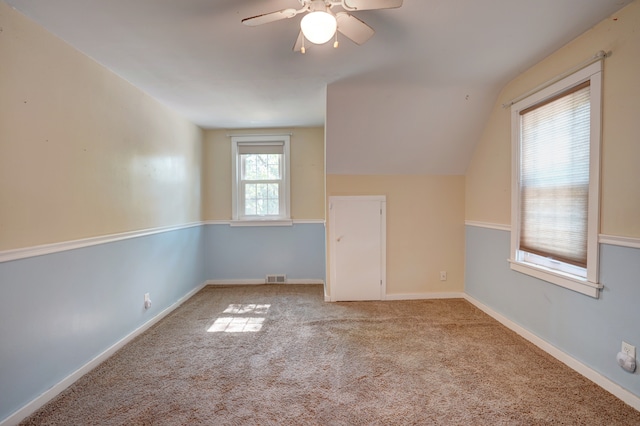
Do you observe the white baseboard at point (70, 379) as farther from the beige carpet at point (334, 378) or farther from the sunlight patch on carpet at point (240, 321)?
the sunlight patch on carpet at point (240, 321)

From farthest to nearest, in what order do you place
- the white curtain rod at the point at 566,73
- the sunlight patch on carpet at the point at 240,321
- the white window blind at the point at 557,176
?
1. the sunlight patch on carpet at the point at 240,321
2. the white window blind at the point at 557,176
3. the white curtain rod at the point at 566,73

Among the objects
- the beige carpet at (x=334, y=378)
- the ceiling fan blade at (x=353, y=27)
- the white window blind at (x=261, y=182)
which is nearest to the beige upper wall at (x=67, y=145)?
the beige carpet at (x=334, y=378)

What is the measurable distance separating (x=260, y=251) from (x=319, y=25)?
3.37 m

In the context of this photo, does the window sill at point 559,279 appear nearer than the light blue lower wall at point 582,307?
A: No

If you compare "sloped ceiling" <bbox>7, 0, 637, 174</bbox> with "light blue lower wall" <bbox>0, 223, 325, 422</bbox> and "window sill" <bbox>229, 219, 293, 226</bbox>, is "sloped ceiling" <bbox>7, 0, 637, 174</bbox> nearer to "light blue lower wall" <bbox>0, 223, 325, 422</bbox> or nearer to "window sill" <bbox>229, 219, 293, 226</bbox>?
"window sill" <bbox>229, 219, 293, 226</bbox>

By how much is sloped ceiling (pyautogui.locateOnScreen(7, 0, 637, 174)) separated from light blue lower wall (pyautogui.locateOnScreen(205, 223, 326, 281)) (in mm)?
1466

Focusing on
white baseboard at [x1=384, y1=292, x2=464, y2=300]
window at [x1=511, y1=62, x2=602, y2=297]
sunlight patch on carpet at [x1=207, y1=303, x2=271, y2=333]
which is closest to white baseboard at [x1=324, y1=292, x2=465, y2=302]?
white baseboard at [x1=384, y1=292, x2=464, y2=300]

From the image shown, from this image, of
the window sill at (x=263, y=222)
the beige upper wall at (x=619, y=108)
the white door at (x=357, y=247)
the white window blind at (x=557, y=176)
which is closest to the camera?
the beige upper wall at (x=619, y=108)

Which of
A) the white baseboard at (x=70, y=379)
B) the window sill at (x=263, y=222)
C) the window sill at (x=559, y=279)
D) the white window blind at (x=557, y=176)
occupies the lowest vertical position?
the white baseboard at (x=70, y=379)

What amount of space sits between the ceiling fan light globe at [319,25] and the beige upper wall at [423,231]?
219cm

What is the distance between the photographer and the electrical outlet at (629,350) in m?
1.68

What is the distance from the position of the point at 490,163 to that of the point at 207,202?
3747 millimetres

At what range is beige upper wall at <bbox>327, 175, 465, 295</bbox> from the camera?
11.5ft

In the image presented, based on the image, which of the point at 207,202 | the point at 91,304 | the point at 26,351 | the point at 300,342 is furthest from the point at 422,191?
the point at 26,351
